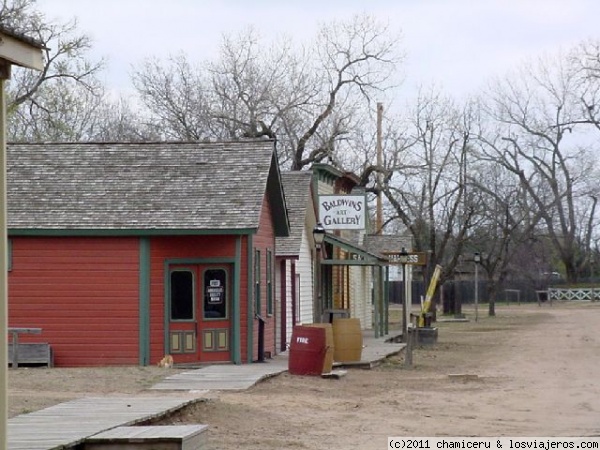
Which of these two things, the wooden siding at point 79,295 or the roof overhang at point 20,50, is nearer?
the roof overhang at point 20,50

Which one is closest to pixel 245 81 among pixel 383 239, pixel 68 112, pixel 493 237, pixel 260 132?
pixel 260 132

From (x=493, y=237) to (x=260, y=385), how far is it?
164 feet

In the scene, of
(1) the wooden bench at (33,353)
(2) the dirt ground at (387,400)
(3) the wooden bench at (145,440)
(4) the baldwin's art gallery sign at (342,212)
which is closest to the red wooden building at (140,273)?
(1) the wooden bench at (33,353)

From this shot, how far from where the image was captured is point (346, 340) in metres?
27.0

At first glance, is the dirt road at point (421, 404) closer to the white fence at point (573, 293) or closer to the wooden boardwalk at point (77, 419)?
the wooden boardwalk at point (77, 419)

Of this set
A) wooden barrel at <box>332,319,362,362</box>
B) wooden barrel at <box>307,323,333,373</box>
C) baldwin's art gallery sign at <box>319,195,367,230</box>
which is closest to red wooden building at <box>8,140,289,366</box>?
wooden barrel at <box>332,319,362,362</box>

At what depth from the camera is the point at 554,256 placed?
99.4m

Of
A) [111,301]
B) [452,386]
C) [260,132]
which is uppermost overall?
[260,132]

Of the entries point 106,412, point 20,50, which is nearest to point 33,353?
point 106,412

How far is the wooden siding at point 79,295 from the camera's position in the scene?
87.6 ft

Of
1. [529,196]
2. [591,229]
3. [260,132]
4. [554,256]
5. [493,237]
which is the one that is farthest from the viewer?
[554,256]

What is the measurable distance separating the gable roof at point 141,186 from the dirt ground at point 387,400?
3.39m

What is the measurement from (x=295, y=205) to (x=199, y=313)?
30.5 ft

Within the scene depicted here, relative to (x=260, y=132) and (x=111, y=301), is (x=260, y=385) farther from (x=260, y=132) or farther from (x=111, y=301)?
(x=260, y=132)
